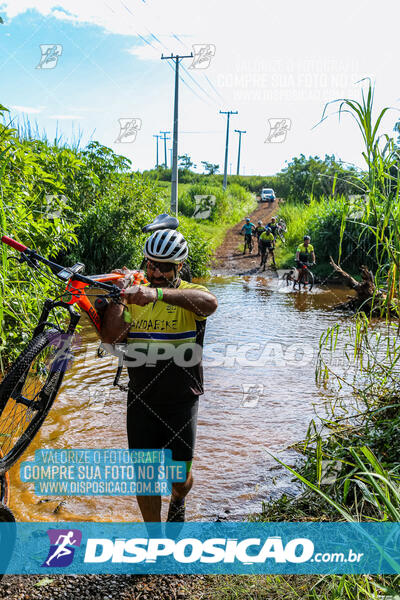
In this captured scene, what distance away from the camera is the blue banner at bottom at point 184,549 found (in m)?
2.90

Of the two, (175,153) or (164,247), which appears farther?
(175,153)

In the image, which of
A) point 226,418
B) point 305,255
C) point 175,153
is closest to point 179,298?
point 226,418

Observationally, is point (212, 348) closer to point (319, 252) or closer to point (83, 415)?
point (83, 415)

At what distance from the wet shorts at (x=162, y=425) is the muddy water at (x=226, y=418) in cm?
124

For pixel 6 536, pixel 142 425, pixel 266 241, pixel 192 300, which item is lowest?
pixel 266 241

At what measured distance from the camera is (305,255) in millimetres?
16812

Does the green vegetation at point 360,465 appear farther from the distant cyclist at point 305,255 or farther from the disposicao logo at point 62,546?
the distant cyclist at point 305,255

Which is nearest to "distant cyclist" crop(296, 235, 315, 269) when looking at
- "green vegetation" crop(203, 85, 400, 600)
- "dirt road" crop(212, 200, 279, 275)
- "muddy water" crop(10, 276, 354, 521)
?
"dirt road" crop(212, 200, 279, 275)

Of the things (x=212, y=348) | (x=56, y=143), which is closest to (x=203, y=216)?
(x=56, y=143)

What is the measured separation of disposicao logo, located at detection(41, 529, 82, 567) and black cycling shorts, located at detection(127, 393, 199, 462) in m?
0.88

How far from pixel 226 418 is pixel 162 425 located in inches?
127

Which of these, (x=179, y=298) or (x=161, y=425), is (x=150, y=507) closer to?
(x=161, y=425)

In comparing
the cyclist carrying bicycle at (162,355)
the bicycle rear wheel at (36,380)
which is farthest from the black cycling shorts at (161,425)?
the bicycle rear wheel at (36,380)

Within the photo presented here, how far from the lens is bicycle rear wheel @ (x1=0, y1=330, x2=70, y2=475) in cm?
289
